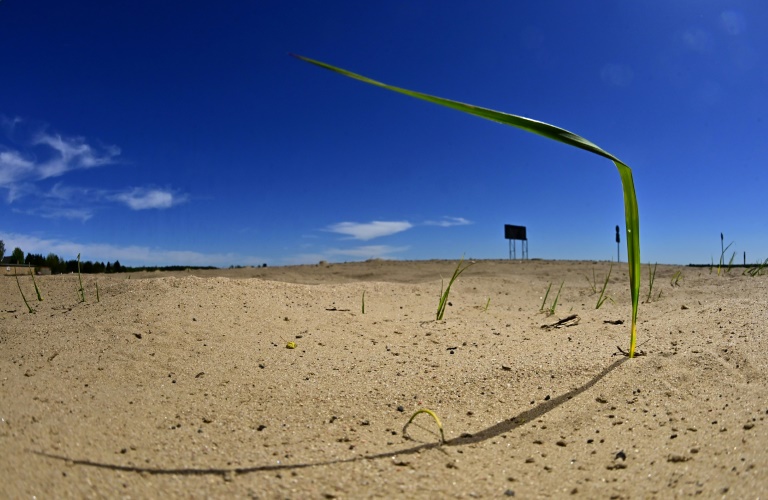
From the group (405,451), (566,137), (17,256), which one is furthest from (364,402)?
(17,256)

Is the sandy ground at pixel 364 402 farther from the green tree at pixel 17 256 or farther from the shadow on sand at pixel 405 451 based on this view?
the green tree at pixel 17 256

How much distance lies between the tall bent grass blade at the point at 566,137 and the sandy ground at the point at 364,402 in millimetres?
391

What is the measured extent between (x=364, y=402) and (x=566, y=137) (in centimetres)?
99

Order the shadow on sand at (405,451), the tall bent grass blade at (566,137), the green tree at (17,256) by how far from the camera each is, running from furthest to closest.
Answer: the green tree at (17,256) < the shadow on sand at (405,451) < the tall bent grass blade at (566,137)

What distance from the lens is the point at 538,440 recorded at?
1227 mm

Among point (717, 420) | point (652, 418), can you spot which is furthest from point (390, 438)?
point (717, 420)

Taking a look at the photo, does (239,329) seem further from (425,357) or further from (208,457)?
(208,457)

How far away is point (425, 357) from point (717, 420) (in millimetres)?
1045

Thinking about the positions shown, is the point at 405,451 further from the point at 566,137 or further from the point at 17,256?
the point at 17,256

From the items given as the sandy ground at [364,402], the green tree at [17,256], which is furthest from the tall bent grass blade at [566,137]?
the green tree at [17,256]

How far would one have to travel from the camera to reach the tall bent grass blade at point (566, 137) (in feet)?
3.08

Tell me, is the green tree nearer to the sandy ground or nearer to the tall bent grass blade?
the sandy ground

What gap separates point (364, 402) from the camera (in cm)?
151

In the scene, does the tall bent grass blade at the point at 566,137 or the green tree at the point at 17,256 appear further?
the green tree at the point at 17,256
